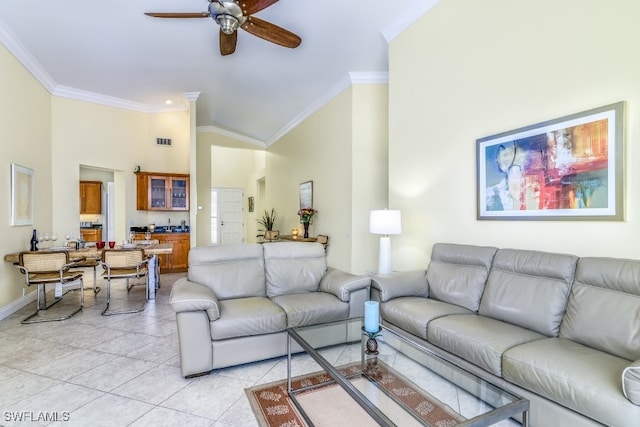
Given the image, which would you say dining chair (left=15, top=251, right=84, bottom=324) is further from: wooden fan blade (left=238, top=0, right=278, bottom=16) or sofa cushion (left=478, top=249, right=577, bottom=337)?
sofa cushion (left=478, top=249, right=577, bottom=337)

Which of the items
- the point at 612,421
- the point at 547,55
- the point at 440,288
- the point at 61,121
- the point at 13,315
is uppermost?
the point at 61,121

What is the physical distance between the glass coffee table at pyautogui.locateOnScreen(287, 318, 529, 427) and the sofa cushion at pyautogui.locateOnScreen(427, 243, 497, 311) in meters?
0.80

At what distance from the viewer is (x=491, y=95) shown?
2.82 metres

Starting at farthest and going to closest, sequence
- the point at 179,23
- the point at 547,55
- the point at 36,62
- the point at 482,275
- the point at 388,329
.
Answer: the point at 36,62 < the point at 179,23 < the point at 482,275 < the point at 547,55 < the point at 388,329

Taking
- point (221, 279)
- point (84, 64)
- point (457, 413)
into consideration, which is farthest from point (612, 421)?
point (84, 64)

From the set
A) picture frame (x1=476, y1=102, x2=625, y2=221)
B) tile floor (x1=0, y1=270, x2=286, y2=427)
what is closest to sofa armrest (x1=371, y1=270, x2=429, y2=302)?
picture frame (x1=476, y1=102, x2=625, y2=221)

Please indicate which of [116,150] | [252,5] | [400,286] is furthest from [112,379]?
[116,150]

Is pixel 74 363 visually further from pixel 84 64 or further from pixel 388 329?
pixel 84 64

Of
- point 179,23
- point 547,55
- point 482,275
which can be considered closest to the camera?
point 547,55

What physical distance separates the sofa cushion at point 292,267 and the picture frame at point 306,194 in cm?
286

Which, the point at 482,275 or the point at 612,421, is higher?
the point at 482,275

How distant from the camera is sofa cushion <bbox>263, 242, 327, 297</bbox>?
3181 mm

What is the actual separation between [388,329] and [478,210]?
1.44m

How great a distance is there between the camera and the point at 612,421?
4.50 ft
